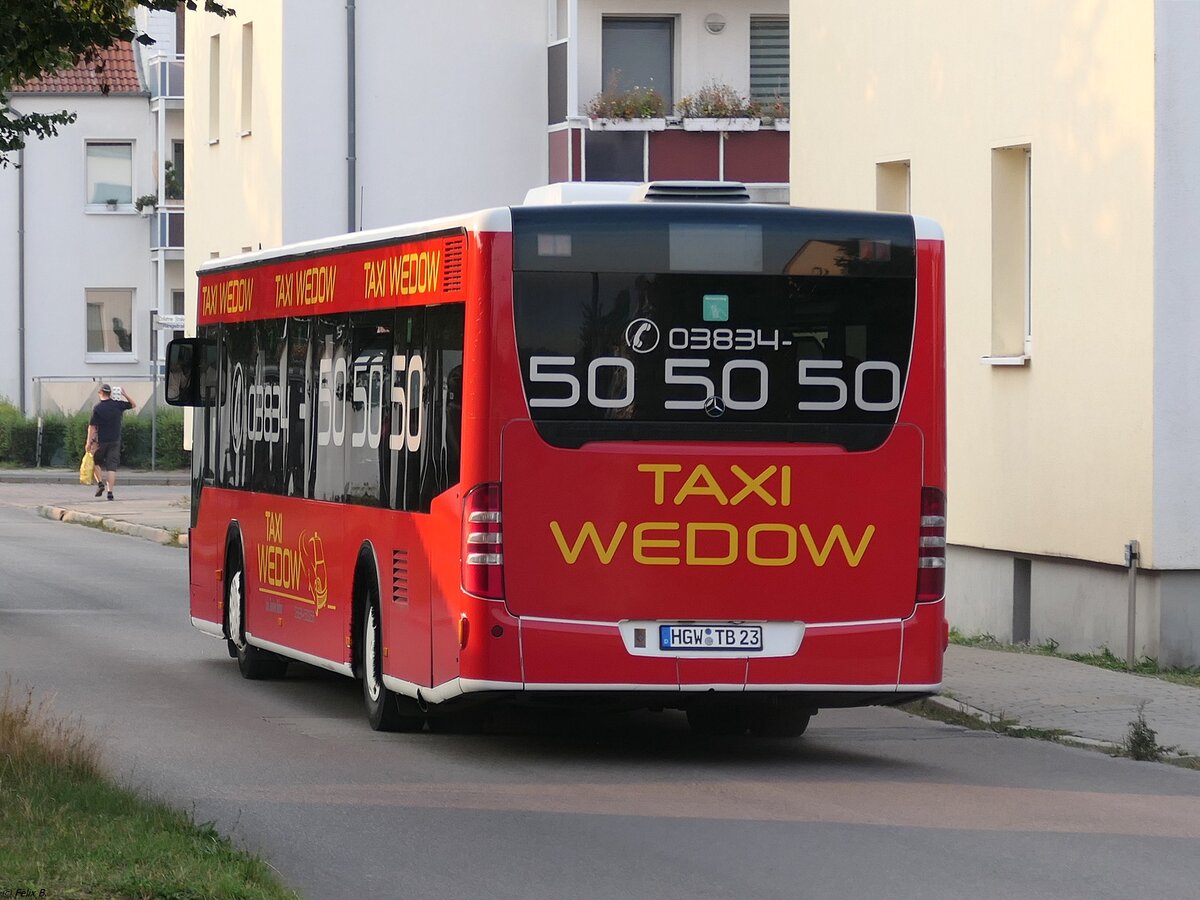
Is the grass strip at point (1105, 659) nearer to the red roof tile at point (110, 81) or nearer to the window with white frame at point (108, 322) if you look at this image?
the window with white frame at point (108, 322)

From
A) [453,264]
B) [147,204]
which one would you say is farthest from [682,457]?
[147,204]

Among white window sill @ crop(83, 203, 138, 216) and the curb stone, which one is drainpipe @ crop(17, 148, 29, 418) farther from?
the curb stone

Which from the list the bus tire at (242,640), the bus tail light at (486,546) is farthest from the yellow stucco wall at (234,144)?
the bus tail light at (486,546)

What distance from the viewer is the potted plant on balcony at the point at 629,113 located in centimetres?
3350

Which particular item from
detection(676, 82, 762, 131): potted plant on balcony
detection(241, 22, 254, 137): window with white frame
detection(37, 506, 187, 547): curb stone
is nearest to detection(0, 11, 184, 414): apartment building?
detection(241, 22, 254, 137): window with white frame

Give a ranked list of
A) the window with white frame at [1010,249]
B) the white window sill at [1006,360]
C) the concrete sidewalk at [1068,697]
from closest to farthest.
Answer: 1. the concrete sidewalk at [1068,697]
2. the white window sill at [1006,360]
3. the window with white frame at [1010,249]

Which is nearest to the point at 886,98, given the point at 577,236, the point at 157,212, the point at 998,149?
the point at 998,149

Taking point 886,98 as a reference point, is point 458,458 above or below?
below

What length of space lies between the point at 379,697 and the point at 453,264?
2.58m

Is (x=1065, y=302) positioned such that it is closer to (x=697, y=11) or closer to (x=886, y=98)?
(x=886, y=98)

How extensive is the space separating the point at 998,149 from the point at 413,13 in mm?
19428

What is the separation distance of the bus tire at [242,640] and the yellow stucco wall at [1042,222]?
6.02 metres

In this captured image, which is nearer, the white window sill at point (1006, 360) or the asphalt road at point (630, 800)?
the asphalt road at point (630, 800)

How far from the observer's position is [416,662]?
1184 centimetres
